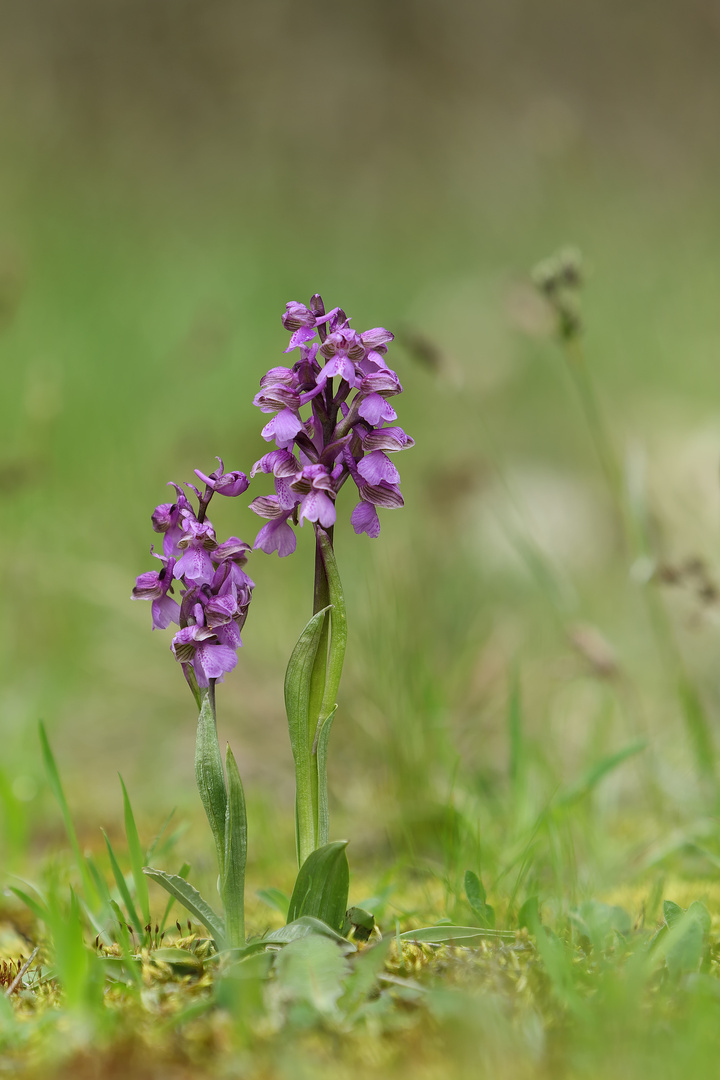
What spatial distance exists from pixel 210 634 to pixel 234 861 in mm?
360

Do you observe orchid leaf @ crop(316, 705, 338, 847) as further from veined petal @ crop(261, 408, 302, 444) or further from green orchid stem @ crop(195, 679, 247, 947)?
veined petal @ crop(261, 408, 302, 444)

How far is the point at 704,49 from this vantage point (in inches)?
438

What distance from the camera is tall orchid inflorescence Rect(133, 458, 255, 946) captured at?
1425 mm

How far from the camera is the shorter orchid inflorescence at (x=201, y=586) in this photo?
1.43 meters

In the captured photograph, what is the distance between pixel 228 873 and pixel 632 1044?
646 mm

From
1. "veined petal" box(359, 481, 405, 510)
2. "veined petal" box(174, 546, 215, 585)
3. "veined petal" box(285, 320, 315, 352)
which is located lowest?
"veined petal" box(174, 546, 215, 585)

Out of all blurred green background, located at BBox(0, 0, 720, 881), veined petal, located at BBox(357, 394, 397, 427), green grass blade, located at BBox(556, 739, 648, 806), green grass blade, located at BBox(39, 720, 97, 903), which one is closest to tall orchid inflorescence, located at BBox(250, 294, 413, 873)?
veined petal, located at BBox(357, 394, 397, 427)

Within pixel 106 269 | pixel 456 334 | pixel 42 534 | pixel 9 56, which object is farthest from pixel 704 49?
→ pixel 42 534

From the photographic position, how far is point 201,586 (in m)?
1.48

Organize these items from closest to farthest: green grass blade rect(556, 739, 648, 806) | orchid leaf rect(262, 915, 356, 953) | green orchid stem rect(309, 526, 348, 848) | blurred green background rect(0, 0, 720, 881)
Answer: orchid leaf rect(262, 915, 356, 953) → green orchid stem rect(309, 526, 348, 848) → green grass blade rect(556, 739, 648, 806) → blurred green background rect(0, 0, 720, 881)

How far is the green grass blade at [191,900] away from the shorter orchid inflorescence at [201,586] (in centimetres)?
30

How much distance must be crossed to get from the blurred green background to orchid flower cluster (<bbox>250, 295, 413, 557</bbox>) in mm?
809

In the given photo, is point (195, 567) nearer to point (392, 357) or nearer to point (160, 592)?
point (160, 592)

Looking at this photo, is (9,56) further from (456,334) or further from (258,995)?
(258,995)
